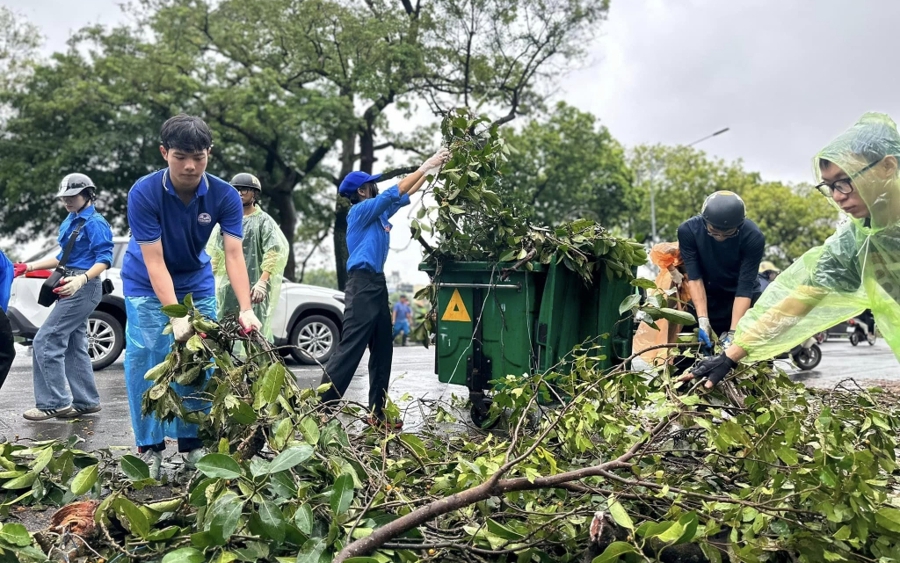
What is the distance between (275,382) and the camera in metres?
3.32

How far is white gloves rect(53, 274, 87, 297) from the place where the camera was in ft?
19.4

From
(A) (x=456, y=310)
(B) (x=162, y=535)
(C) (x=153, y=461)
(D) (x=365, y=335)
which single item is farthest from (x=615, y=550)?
(A) (x=456, y=310)

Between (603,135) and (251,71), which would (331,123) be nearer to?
(251,71)

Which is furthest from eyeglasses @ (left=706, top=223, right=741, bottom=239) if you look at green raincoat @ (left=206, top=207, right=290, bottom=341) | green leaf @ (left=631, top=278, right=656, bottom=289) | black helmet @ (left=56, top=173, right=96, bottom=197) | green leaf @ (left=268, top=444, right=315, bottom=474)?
black helmet @ (left=56, top=173, right=96, bottom=197)

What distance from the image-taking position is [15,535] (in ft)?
8.35

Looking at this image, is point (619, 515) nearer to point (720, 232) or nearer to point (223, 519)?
point (223, 519)

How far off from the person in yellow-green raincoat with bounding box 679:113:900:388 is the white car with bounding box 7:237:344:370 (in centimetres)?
630

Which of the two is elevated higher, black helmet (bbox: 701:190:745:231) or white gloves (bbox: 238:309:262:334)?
black helmet (bbox: 701:190:745:231)

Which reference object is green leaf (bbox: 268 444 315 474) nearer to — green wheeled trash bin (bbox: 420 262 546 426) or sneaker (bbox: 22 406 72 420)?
green wheeled trash bin (bbox: 420 262 546 426)

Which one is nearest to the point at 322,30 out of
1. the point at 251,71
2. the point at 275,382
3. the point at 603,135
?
the point at 251,71

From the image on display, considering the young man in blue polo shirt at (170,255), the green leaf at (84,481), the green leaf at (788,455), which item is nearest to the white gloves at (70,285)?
the young man in blue polo shirt at (170,255)

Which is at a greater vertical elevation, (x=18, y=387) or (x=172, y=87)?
(x=172, y=87)

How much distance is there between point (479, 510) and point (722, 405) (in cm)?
132

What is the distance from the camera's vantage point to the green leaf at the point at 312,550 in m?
2.43
